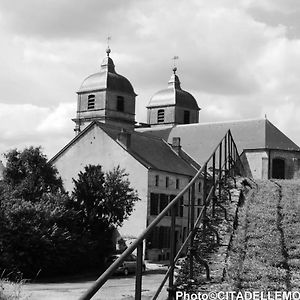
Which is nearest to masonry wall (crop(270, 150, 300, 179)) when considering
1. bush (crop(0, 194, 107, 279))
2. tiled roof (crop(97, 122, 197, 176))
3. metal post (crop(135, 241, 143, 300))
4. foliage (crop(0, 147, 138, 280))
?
tiled roof (crop(97, 122, 197, 176))

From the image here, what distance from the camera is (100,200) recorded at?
133ft

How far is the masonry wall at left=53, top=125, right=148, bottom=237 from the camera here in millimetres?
44312

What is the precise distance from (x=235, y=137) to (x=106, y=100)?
15392mm

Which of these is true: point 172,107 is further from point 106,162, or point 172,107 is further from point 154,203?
point 154,203

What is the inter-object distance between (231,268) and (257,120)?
2002 inches

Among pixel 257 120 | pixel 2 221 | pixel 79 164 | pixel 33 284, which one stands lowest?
pixel 33 284

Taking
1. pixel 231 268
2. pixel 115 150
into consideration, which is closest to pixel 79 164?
pixel 115 150

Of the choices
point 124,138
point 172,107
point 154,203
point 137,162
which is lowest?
point 154,203

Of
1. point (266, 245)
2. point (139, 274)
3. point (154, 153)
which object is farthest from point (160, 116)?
point (139, 274)

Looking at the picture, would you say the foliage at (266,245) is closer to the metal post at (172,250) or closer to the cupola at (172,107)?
the metal post at (172,250)

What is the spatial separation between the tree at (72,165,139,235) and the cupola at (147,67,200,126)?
2912 cm

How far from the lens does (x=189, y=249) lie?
705cm

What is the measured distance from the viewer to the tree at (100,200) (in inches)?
1566

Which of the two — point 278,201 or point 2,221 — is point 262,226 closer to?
point 278,201
